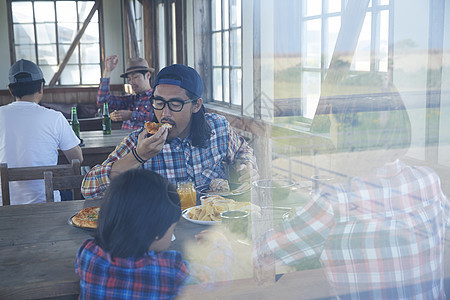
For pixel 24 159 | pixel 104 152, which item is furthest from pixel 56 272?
pixel 104 152

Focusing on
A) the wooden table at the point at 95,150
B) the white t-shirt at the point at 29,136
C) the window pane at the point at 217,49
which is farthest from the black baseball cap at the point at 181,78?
the window pane at the point at 217,49

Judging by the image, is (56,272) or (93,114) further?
(93,114)

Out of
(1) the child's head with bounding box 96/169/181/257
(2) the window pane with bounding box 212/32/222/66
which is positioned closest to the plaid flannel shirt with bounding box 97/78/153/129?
(2) the window pane with bounding box 212/32/222/66

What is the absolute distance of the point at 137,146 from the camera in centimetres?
166

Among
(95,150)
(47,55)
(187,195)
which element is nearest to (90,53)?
(47,55)

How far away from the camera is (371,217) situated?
925 mm

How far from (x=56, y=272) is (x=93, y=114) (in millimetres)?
6455

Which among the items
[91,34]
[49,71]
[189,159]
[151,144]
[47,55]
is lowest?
[189,159]

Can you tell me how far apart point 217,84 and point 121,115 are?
0.87 m

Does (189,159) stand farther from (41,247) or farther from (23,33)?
(23,33)

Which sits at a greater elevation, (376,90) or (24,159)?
(376,90)

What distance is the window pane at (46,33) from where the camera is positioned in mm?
7434

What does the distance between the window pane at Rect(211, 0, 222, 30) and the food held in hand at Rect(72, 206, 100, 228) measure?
278 centimetres

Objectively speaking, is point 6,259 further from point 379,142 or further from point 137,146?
point 379,142
